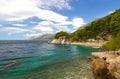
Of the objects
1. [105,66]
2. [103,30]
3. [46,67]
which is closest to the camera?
[105,66]

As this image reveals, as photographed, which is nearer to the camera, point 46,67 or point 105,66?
point 105,66

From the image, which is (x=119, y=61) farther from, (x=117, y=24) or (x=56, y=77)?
(x=117, y=24)

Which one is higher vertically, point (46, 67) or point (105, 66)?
point (105, 66)

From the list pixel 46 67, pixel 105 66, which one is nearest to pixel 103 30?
pixel 46 67

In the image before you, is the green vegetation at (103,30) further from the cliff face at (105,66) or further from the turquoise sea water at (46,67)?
the cliff face at (105,66)

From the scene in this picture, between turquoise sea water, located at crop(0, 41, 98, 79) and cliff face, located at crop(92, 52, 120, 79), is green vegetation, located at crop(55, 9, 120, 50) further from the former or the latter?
cliff face, located at crop(92, 52, 120, 79)

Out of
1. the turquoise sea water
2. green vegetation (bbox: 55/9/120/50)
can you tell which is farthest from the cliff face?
green vegetation (bbox: 55/9/120/50)

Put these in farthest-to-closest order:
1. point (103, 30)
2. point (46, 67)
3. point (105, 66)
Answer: point (103, 30)
point (46, 67)
point (105, 66)

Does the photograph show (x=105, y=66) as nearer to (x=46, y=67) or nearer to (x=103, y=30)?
(x=46, y=67)

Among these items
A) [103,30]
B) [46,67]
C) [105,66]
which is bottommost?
[46,67]

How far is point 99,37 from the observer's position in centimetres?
14025

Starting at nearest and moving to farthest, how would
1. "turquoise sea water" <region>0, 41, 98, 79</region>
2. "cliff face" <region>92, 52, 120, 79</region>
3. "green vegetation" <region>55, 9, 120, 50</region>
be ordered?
"cliff face" <region>92, 52, 120, 79</region>
"turquoise sea water" <region>0, 41, 98, 79</region>
"green vegetation" <region>55, 9, 120, 50</region>

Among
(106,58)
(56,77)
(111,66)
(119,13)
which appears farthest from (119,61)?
(119,13)

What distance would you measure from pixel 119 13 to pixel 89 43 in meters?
36.6
